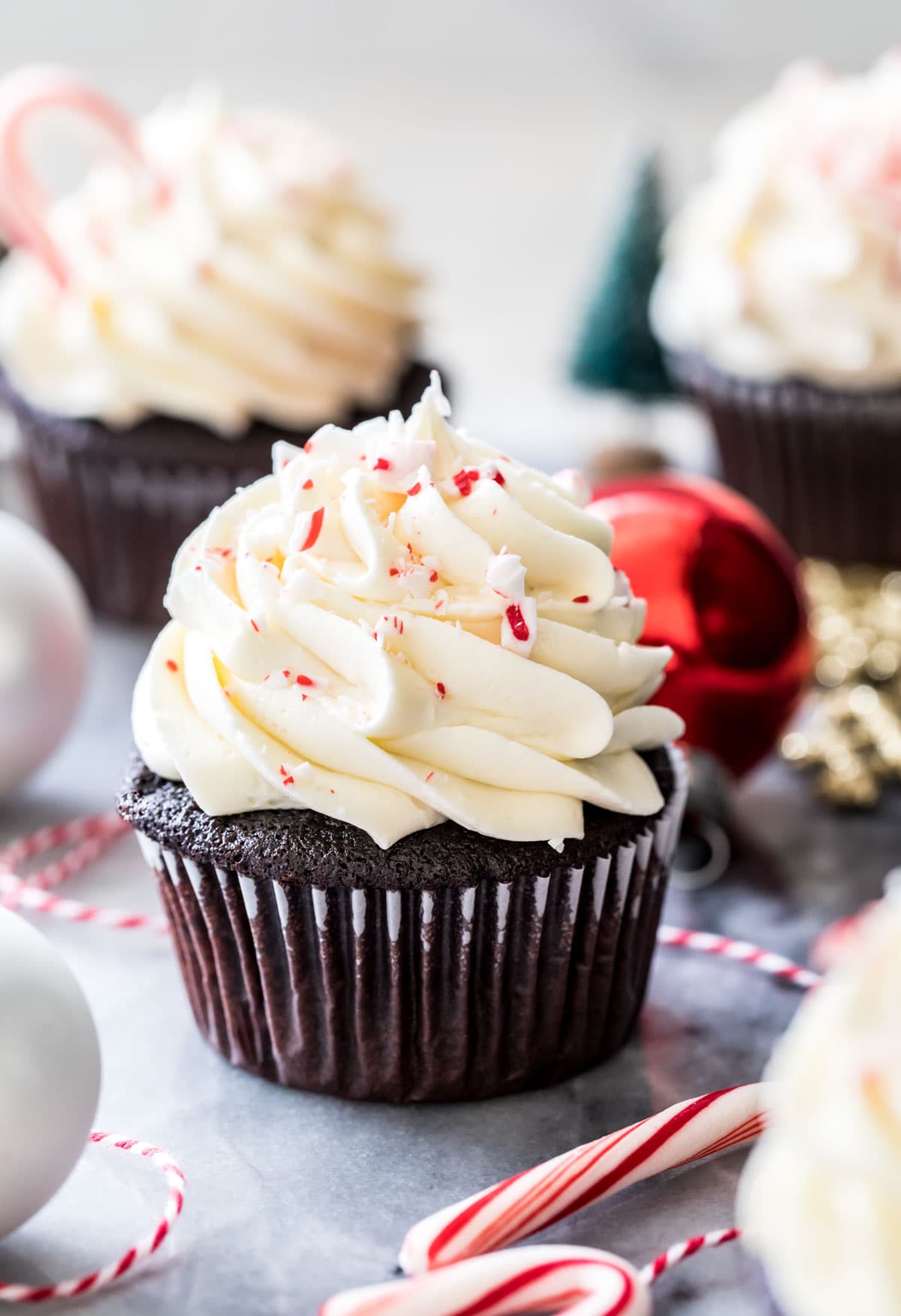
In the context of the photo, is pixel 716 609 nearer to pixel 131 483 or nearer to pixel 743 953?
pixel 743 953

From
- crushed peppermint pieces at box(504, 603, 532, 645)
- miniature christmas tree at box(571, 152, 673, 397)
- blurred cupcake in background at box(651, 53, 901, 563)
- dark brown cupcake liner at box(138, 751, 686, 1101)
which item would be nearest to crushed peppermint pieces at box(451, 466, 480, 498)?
crushed peppermint pieces at box(504, 603, 532, 645)

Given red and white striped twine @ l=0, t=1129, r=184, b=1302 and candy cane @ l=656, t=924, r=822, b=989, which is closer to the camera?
red and white striped twine @ l=0, t=1129, r=184, b=1302

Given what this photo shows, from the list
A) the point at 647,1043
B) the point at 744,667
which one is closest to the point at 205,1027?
the point at 647,1043

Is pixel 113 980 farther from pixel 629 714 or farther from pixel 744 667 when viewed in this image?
pixel 744 667

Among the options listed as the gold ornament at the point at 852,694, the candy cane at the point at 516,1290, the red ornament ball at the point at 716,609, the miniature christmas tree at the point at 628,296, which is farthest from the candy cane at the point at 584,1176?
the miniature christmas tree at the point at 628,296

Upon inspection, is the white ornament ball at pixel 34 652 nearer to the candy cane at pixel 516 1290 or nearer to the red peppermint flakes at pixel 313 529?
the red peppermint flakes at pixel 313 529

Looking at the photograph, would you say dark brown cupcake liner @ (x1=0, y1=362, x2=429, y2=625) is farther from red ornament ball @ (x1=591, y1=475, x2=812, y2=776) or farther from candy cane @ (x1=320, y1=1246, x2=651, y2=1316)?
candy cane @ (x1=320, y1=1246, x2=651, y2=1316)
